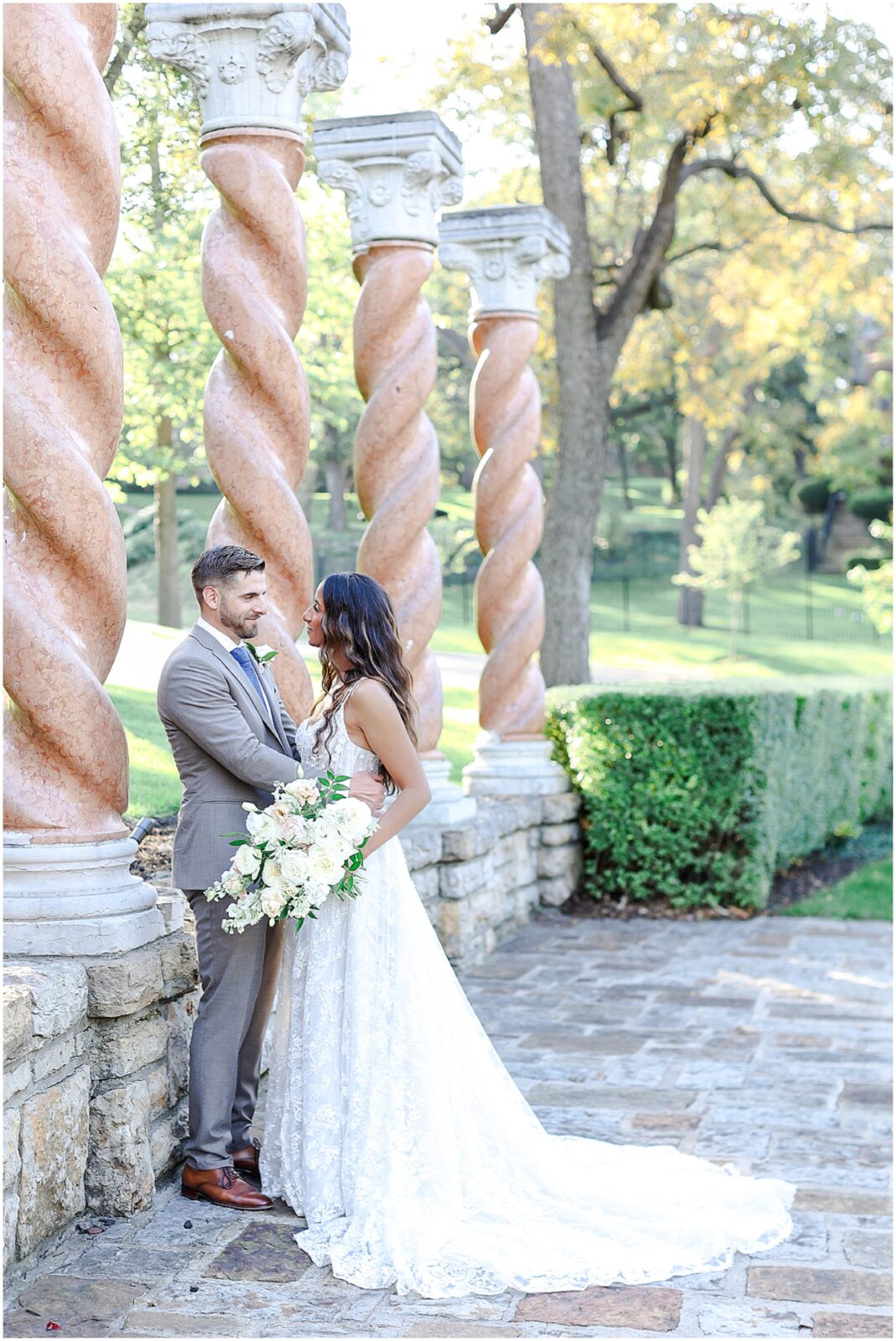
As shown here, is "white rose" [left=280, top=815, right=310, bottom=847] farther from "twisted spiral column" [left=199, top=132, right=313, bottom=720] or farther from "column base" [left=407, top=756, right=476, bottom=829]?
"column base" [left=407, top=756, right=476, bottom=829]

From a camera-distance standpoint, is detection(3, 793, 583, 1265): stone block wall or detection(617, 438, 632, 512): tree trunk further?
detection(617, 438, 632, 512): tree trunk

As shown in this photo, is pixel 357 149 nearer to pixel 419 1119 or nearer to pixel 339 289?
pixel 419 1119

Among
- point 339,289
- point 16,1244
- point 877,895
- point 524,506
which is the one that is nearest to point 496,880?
point 524,506

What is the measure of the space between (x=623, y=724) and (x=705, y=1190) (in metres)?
5.03

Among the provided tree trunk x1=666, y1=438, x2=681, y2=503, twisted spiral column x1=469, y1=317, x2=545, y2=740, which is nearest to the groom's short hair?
twisted spiral column x1=469, y1=317, x2=545, y2=740

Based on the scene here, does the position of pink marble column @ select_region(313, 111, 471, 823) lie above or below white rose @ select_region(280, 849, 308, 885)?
above

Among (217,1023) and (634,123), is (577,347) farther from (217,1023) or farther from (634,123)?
(217,1023)

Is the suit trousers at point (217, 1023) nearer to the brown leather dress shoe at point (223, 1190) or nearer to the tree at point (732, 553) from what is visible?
the brown leather dress shoe at point (223, 1190)

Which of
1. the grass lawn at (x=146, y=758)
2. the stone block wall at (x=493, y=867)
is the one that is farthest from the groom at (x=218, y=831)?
the stone block wall at (x=493, y=867)

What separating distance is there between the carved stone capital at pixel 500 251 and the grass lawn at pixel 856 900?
13.9 feet

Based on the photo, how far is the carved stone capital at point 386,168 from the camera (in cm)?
698

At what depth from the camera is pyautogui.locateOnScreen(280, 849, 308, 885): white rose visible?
382 cm

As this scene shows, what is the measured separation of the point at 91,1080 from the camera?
402 cm

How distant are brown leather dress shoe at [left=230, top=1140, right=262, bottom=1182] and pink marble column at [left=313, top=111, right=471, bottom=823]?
3036 millimetres
